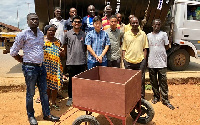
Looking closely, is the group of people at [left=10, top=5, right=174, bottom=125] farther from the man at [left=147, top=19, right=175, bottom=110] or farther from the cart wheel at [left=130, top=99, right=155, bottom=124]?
the cart wheel at [left=130, top=99, right=155, bottom=124]

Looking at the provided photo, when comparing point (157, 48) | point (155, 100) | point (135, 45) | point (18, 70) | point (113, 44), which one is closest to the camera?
point (135, 45)

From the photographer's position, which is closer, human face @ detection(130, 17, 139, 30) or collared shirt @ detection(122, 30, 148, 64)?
human face @ detection(130, 17, 139, 30)

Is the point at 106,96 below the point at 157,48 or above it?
below

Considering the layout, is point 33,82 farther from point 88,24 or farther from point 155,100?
point 155,100

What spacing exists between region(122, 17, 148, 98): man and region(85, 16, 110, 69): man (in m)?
0.42

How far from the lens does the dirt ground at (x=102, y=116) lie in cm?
373

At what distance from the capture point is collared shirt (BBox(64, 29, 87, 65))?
399cm

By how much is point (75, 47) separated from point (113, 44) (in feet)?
2.50

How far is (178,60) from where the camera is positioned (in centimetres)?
687

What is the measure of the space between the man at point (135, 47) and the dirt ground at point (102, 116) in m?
1.06

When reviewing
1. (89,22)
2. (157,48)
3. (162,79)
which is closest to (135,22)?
(157,48)

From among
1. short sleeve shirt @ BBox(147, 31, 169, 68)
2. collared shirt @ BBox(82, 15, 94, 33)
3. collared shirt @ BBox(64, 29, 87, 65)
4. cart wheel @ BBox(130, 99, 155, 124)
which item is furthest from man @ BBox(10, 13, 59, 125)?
short sleeve shirt @ BBox(147, 31, 169, 68)

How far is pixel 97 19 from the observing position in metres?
3.70

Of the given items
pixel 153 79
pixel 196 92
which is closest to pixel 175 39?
pixel 196 92
